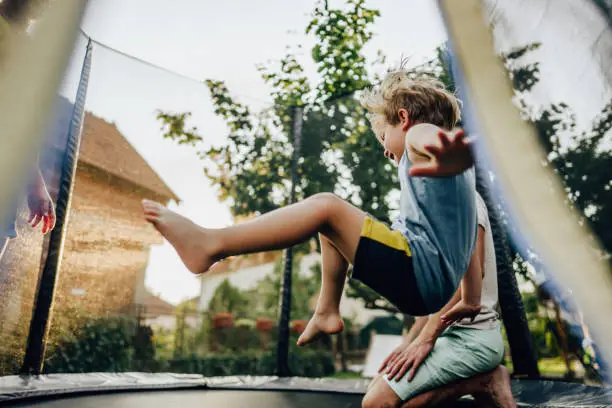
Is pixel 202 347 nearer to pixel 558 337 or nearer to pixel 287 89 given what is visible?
pixel 287 89

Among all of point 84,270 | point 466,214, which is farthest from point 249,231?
point 84,270

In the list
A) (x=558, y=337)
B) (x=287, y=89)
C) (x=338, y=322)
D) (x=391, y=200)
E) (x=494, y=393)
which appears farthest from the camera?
(x=287, y=89)

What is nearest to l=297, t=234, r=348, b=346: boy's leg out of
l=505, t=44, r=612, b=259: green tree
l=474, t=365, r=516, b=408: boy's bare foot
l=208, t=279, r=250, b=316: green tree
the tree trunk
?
l=474, t=365, r=516, b=408: boy's bare foot

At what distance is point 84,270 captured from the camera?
203 centimetres

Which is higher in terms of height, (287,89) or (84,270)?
(287,89)

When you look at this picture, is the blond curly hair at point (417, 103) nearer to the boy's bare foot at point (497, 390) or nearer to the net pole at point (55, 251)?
the boy's bare foot at point (497, 390)

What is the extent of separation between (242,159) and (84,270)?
139 centimetres

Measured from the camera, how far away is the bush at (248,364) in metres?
3.82

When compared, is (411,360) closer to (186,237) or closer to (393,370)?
(393,370)

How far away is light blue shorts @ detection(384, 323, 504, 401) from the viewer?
46.8 inches

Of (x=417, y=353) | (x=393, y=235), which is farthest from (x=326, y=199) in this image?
(x=417, y=353)

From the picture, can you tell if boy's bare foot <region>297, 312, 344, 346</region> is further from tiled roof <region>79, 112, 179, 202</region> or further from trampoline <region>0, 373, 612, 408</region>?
tiled roof <region>79, 112, 179, 202</region>

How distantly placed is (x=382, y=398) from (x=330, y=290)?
1.28 feet

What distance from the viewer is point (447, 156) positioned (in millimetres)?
776
